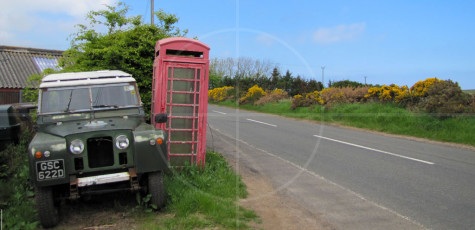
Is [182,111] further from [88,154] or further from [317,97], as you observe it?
[317,97]

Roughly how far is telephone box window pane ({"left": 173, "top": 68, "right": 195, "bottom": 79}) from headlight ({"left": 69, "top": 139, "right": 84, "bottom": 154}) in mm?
2813

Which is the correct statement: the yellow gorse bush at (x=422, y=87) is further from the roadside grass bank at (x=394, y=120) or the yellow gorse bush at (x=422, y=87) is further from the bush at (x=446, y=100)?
the roadside grass bank at (x=394, y=120)

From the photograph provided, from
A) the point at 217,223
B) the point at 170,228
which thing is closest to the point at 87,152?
the point at 170,228

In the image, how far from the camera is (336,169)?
8484mm

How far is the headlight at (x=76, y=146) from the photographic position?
501 cm

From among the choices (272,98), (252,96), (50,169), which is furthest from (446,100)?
(252,96)

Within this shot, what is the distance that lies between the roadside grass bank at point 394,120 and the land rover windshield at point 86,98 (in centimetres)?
1158

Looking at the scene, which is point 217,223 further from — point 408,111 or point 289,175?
point 408,111

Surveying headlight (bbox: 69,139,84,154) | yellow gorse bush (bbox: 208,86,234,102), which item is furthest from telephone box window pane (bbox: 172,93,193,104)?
yellow gorse bush (bbox: 208,86,234,102)

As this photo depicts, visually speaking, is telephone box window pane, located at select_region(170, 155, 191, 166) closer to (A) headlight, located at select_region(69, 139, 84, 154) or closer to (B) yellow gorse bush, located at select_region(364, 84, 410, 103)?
(A) headlight, located at select_region(69, 139, 84, 154)

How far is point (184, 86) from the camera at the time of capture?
755 centimetres

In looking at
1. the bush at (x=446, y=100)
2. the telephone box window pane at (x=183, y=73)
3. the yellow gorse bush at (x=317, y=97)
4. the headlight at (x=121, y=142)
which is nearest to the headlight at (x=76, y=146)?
the headlight at (x=121, y=142)

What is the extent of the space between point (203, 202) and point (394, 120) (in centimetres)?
1374

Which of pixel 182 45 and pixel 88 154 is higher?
pixel 182 45
